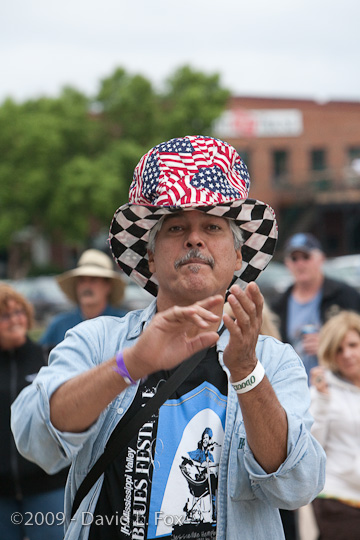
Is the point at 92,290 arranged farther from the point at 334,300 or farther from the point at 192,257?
the point at 192,257

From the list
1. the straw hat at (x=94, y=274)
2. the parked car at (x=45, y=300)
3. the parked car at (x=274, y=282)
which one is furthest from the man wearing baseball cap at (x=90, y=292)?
the parked car at (x=274, y=282)

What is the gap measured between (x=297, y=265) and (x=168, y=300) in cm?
431

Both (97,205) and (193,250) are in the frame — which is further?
(97,205)

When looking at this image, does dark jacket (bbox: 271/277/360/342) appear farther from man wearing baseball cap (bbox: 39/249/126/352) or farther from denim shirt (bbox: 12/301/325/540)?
denim shirt (bbox: 12/301/325/540)

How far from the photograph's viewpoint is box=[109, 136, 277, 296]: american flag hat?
2219 millimetres

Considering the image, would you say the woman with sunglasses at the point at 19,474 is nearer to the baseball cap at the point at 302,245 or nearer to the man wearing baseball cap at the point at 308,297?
the man wearing baseball cap at the point at 308,297

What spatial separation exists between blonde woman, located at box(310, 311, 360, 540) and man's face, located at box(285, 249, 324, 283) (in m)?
1.53

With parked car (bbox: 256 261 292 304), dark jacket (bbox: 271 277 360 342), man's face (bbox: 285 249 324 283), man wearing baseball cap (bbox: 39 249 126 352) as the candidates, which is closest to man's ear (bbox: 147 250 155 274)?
man wearing baseball cap (bbox: 39 249 126 352)

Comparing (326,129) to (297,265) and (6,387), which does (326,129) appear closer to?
(297,265)

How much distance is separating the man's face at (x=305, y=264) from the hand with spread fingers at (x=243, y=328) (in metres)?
4.50

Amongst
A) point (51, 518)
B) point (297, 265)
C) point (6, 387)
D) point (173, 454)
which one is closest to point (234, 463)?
point (173, 454)

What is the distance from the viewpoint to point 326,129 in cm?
4350

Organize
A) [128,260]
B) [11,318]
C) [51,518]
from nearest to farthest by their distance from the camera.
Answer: [128,260] → [51,518] → [11,318]

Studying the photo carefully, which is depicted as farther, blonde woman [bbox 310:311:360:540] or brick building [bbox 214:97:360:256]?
brick building [bbox 214:97:360:256]
